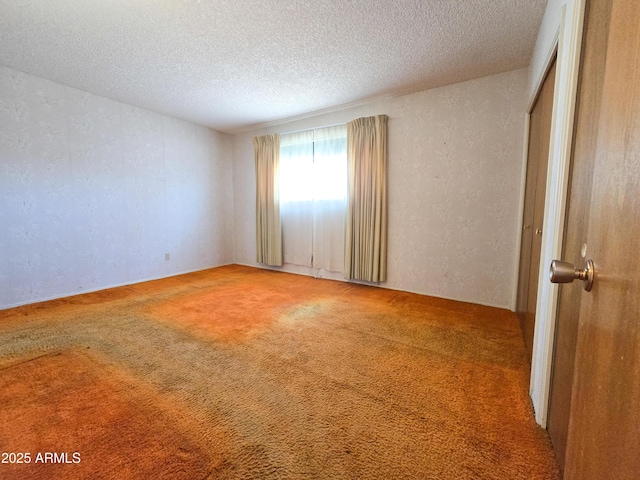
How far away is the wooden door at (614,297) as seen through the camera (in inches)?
16.3

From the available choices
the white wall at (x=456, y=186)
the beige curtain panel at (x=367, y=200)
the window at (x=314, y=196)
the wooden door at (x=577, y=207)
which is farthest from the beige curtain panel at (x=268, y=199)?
the wooden door at (x=577, y=207)

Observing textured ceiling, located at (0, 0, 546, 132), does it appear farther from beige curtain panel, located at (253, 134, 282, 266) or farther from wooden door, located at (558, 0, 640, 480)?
wooden door, located at (558, 0, 640, 480)

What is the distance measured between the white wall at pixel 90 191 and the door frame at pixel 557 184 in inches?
176

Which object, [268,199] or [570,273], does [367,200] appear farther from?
[570,273]

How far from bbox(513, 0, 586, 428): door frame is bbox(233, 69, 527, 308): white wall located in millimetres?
1527

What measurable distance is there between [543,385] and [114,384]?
2.34 metres

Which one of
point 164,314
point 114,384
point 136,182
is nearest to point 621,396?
point 114,384

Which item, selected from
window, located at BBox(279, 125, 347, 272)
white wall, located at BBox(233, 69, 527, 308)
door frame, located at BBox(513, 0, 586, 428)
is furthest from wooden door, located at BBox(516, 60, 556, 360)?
window, located at BBox(279, 125, 347, 272)

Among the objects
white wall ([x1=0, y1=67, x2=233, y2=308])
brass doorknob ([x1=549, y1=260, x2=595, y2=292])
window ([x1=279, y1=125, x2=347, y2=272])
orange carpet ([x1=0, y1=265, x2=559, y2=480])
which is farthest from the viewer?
window ([x1=279, y1=125, x2=347, y2=272])

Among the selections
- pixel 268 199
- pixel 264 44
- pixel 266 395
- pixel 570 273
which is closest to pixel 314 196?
pixel 268 199

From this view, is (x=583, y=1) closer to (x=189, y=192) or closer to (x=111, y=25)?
(x=111, y=25)

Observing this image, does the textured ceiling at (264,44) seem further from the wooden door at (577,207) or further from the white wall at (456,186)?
the wooden door at (577,207)

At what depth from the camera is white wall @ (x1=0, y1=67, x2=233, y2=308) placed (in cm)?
288

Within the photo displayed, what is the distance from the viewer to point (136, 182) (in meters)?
3.84
